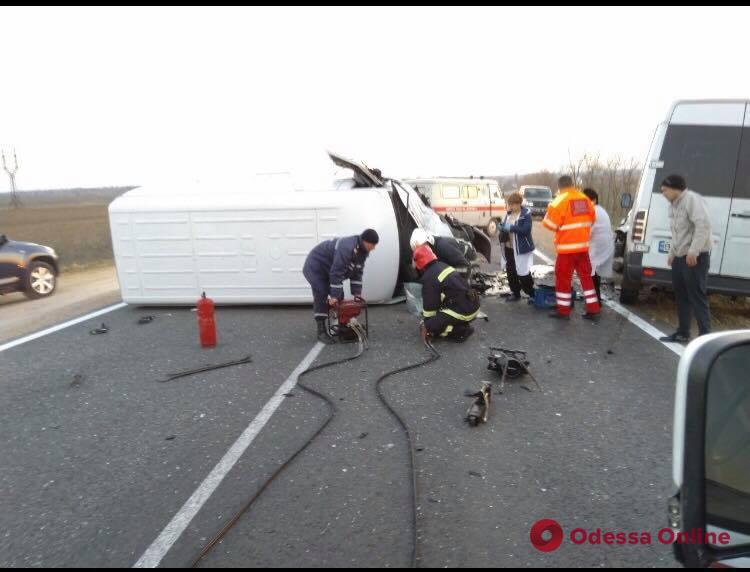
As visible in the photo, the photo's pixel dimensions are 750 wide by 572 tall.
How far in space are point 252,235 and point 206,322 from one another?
207cm

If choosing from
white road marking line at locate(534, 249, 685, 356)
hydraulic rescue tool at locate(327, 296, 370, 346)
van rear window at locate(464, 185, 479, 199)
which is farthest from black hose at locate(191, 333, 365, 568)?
van rear window at locate(464, 185, 479, 199)

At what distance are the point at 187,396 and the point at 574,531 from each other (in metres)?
3.47

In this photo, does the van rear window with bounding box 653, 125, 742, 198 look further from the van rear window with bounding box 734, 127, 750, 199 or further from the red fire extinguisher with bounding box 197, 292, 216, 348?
the red fire extinguisher with bounding box 197, 292, 216, 348

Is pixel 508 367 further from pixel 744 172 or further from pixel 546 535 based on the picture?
pixel 744 172

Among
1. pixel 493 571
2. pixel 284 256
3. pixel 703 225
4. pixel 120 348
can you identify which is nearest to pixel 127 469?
pixel 493 571

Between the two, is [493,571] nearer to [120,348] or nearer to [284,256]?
[120,348]

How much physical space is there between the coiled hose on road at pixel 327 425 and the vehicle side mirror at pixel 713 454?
1.46 m

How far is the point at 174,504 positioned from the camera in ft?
10.1

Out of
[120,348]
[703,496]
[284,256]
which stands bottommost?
[120,348]

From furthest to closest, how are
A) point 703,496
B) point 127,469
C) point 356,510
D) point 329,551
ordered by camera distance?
point 127,469, point 356,510, point 329,551, point 703,496

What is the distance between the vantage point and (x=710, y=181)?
6277 millimetres

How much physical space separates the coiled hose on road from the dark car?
7614mm

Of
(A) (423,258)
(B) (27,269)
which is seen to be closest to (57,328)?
(B) (27,269)

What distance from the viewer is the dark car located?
9.70 metres
